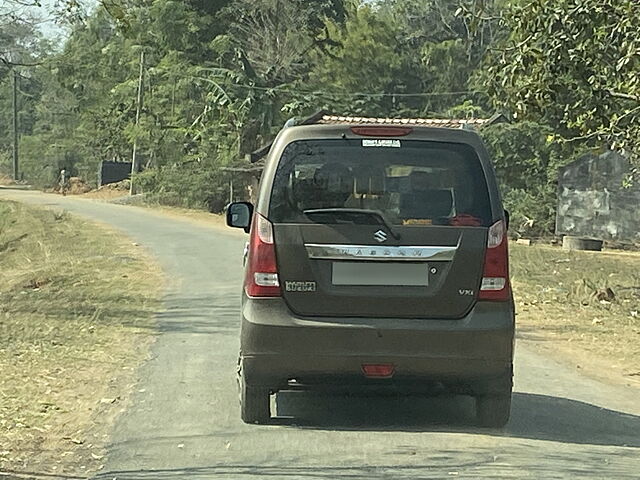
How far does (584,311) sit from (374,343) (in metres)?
8.14

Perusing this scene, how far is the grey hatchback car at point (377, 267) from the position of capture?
251 inches

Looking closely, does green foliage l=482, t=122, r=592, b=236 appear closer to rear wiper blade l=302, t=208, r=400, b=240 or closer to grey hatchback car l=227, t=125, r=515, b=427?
grey hatchback car l=227, t=125, r=515, b=427

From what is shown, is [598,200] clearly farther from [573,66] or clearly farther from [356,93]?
[356,93]

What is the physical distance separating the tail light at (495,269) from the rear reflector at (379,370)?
68 cm

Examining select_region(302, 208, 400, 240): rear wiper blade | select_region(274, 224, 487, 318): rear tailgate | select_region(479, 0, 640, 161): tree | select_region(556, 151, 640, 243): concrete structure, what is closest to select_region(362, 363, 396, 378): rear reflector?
select_region(274, 224, 487, 318): rear tailgate

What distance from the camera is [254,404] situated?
22.4 ft

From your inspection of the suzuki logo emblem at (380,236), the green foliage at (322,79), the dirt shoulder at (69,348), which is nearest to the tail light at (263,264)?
the suzuki logo emblem at (380,236)

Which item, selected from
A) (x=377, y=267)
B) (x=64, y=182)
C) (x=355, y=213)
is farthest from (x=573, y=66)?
(x=64, y=182)

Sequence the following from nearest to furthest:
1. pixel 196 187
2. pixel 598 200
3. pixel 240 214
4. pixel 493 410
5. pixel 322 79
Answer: pixel 493 410 → pixel 240 214 → pixel 598 200 → pixel 196 187 → pixel 322 79

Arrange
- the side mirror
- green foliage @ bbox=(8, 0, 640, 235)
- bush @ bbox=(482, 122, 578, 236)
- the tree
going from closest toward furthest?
1. the side mirror
2. the tree
3. green foliage @ bbox=(8, 0, 640, 235)
4. bush @ bbox=(482, 122, 578, 236)

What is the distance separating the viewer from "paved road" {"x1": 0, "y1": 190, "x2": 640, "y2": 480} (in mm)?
5855

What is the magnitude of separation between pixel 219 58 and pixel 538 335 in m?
32.1

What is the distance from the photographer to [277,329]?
20.9ft

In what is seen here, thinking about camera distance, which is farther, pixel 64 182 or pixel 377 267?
pixel 64 182
